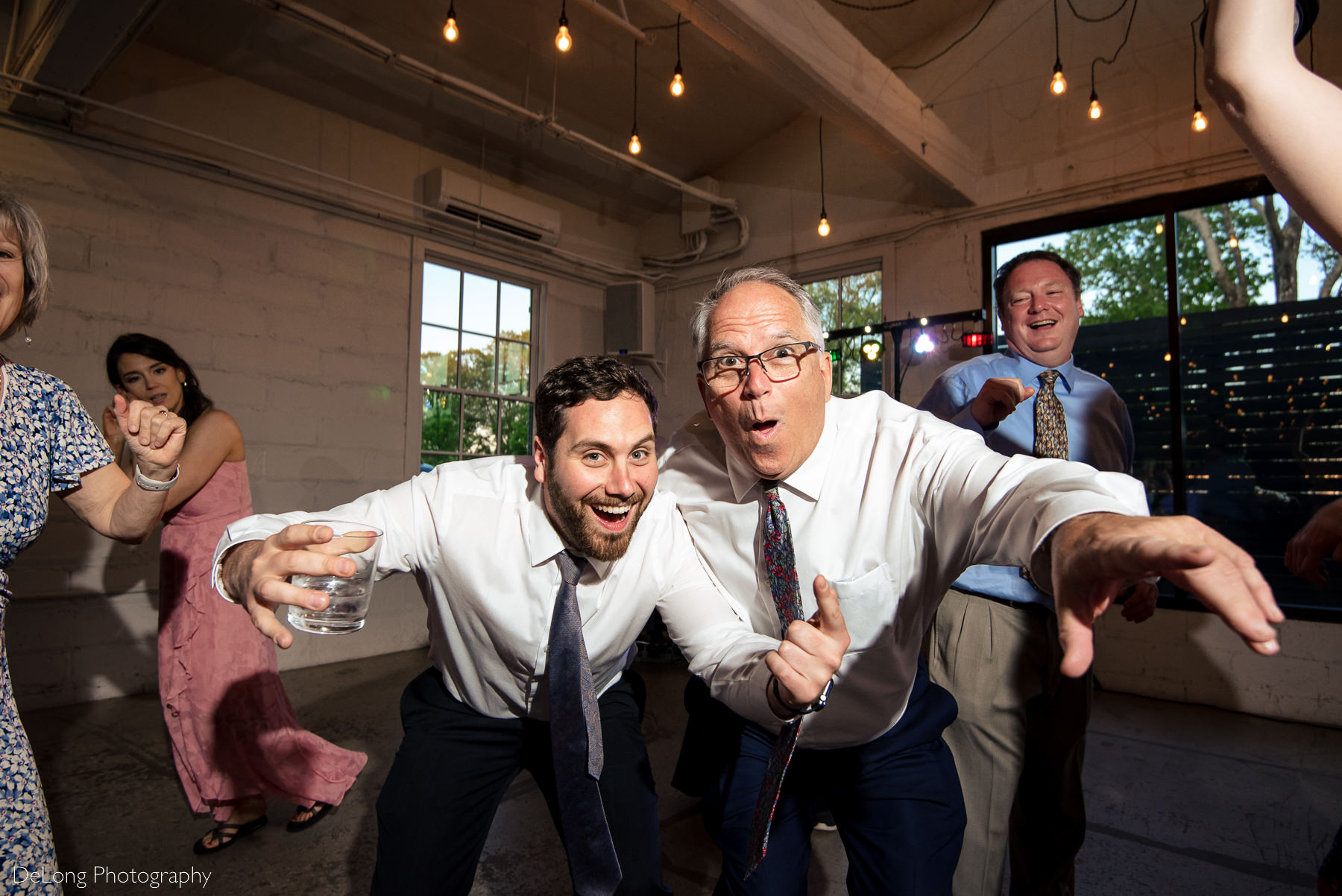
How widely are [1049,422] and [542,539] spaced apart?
5.12 ft

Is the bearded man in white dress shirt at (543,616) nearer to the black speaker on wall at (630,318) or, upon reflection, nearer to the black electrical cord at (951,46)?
the black electrical cord at (951,46)

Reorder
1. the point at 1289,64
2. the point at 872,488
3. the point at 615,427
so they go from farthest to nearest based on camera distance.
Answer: the point at 615,427, the point at 872,488, the point at 1289,64

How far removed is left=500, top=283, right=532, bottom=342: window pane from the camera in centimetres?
651

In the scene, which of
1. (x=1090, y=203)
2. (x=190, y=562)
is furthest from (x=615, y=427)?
(x=1090, y=203)

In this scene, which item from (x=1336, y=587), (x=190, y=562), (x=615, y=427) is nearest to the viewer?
(x=615, y=427)

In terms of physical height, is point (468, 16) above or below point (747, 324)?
above

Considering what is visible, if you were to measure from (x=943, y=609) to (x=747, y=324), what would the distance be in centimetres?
110

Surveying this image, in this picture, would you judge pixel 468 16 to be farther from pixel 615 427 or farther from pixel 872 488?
pixel 872 488

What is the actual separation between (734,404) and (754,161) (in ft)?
18.9

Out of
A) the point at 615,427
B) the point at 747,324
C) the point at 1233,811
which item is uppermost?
the point at 747,324

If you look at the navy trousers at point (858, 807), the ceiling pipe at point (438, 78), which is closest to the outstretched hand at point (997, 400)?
the navy trousers at point (858, 807)

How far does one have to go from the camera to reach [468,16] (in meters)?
4.70

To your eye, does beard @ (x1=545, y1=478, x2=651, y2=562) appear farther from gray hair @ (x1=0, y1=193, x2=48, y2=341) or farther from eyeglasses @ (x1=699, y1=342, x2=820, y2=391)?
gray hair @ (x1=0, y1=193, x2=48, y2=341)

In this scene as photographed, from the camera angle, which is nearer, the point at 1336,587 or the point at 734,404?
the point at 734,404
